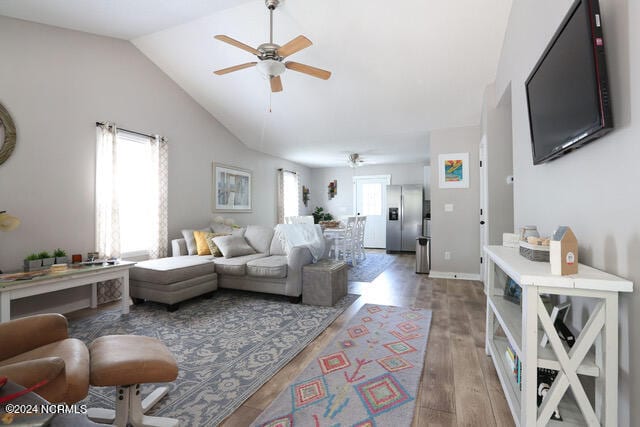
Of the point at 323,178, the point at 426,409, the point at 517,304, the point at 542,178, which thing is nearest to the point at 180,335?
the point at 426,409

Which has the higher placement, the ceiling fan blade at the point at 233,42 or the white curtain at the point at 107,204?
the ceiling fan blade at the point at 233,42

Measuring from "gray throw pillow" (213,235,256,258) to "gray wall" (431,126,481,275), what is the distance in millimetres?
3072

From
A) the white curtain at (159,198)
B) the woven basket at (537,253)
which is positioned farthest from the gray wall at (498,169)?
the white curtain at (159,198)

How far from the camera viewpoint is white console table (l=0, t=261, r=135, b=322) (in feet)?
7.32

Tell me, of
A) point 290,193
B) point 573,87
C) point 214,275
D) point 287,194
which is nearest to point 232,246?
point 214,275

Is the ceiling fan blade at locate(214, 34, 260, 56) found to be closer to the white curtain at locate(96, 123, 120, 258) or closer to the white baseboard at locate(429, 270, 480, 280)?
the white curtain at locate(96, 123, 120, 258)

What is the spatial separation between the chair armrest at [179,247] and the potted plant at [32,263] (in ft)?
5.04

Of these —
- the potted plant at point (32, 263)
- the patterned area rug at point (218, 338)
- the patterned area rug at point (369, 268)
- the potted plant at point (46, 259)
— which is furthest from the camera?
the patterned area rug at point (369, 268)

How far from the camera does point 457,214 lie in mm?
4742

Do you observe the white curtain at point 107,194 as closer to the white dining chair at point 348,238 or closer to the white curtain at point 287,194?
the white dining chair at point 348,238

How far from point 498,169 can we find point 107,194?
4.80 m

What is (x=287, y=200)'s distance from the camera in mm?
7781

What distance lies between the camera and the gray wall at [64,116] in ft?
9.14

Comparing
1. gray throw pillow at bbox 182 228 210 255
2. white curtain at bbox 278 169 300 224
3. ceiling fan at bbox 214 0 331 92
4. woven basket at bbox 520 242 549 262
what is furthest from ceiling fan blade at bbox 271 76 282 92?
white curtain at bbox 278 169 300 224
